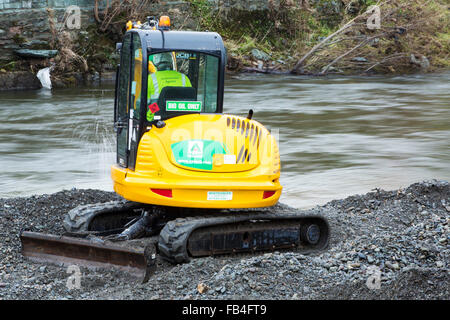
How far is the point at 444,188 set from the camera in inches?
366

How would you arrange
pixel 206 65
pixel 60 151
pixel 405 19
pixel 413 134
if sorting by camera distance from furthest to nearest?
→ 1. pixel 405 19
2. pixel 413 134
3. pixel 60 151
4. pixel 206 65

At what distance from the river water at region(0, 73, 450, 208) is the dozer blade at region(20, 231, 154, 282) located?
15.1 feet

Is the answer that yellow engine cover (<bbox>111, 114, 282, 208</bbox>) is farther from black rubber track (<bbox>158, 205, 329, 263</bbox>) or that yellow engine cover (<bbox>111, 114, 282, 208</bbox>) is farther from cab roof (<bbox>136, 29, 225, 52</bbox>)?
cab roof (<bbox>136, 29, 225, 52</bbox>)

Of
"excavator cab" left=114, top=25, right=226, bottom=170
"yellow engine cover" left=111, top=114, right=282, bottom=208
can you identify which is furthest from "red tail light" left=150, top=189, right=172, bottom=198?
"excavator cab" left=114, top=25, right=226, bottom=170

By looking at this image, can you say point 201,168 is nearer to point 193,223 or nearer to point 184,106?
point 193,223

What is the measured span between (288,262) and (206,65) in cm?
239

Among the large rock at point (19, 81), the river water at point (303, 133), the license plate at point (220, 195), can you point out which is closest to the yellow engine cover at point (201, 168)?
the license plate at point (220, 195)

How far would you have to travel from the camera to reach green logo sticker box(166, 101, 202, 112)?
6941 millimetres

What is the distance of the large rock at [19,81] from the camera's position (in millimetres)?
22828

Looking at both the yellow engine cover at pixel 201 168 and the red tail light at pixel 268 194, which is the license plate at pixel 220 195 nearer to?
the yellow engine cover at pixel 201 168

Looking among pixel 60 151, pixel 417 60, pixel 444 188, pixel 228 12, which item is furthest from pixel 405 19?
pixel 444 188

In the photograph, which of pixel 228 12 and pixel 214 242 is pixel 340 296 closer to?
pixel 214 242

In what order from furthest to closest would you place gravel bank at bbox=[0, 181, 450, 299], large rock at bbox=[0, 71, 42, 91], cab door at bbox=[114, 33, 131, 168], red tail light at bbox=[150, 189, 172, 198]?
large rock at bbox=[0, 71, 42, 91] → cab door at bbox=[114, 33, 131, 168] → red tail light at bbox=[150, 189, 172, 198] → gravel bank at bbox=[0, 181, 450, 299]

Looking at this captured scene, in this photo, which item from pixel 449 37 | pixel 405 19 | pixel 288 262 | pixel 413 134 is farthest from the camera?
pixel 449 37
